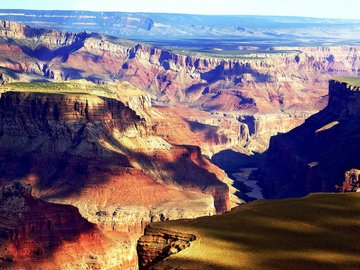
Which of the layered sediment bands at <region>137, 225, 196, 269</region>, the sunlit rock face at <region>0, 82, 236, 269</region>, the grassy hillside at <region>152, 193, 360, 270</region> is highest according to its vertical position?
the grassy hillside at <region>152, 193, 360, 270</region>

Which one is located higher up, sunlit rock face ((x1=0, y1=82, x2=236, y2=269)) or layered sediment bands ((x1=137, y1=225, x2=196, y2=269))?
layered sediment bands ((x1=137, y1=225, x2=196, y2=269))

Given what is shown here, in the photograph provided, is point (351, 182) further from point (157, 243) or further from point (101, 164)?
point (157, 243)

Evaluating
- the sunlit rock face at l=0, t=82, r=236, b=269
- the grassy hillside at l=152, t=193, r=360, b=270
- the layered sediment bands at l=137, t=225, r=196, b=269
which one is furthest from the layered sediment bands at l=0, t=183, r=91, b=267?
the layered sediment bands at l=137, t=225, r=196, b=269

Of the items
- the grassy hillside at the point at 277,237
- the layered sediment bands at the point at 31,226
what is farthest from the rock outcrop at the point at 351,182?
the grassy hillside at the point at 277,237

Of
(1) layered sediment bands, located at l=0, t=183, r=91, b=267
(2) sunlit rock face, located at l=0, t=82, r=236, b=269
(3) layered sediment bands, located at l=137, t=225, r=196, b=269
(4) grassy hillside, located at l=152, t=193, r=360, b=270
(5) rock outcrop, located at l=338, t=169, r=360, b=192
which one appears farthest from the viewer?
(2) sunlit rock face, located at l=0, t=82, r=236, b=269

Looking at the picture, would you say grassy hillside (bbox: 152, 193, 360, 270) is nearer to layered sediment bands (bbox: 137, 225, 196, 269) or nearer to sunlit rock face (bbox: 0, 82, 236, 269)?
layered sediment bands (bbox: 137, 225, 196, 269)

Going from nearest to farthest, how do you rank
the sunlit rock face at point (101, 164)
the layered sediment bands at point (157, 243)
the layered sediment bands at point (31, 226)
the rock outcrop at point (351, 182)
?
the layered sediment bands at point (157, 243)
the layered sediment bands at point (31, 226)
the rock outcrop at point (351, 182)
the sunlit rock face at point (101, 164)

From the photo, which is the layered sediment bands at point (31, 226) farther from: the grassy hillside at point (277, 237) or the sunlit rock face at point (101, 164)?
the grassy hillside at point (277, 237)

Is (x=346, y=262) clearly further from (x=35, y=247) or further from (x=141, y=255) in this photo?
(x=35, y=247)
